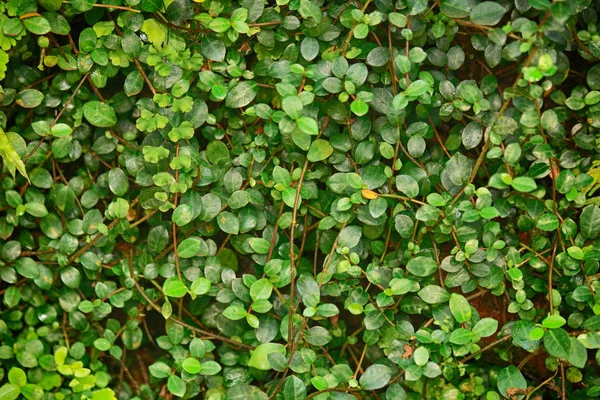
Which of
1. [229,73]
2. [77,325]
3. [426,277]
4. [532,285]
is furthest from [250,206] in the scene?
[532,285]

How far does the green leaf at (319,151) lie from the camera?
5.35 ft

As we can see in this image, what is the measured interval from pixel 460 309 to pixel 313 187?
1.71 feet

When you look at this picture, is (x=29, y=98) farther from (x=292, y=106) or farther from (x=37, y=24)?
(x=292, y=106)

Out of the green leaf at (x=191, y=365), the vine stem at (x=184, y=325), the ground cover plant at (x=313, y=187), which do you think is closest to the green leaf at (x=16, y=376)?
the ground cover plant at (x=313, y=187)

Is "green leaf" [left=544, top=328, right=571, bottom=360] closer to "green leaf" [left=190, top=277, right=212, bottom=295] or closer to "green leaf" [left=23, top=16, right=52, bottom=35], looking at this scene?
"green leaf" [left=190, top=277, right=212, bottom=295]

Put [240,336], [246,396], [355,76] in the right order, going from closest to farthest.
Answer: [355,76], [246,396], [240,336]

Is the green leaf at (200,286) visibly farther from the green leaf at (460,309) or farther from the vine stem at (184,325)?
the green leaf at (460,309)

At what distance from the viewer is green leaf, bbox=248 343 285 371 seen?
1.67 meters

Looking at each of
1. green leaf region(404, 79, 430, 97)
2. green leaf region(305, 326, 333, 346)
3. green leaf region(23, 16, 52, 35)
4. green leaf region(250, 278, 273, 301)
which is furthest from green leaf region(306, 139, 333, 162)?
green leaf region(23, 16, 52, 35)

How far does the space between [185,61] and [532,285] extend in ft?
3.86

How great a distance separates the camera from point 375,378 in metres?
1.62

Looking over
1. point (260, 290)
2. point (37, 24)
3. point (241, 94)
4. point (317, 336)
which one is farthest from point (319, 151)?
point (37, 24)

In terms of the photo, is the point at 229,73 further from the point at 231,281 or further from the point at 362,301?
the point at 362,301

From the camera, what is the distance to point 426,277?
65.5 inches
